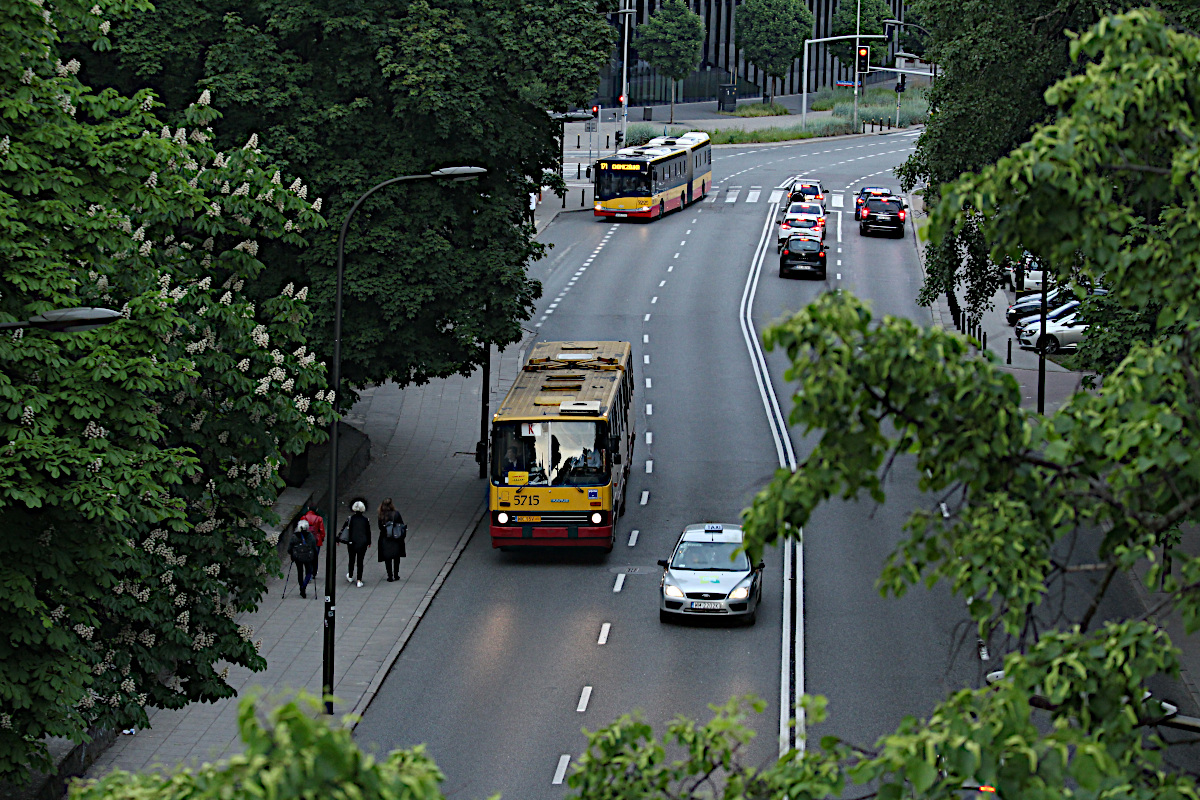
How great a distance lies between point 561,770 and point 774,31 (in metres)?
109

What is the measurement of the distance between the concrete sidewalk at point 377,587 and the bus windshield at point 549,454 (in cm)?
247

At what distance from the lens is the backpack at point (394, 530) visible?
28375mm

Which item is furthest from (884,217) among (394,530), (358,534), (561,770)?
(561,770)

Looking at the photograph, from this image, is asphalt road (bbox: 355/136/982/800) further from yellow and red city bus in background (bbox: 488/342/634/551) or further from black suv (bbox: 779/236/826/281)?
black suv (bbox: 779/236/826/281)

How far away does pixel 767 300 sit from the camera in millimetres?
54188

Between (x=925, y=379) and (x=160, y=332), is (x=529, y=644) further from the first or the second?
(x=925, y=379)

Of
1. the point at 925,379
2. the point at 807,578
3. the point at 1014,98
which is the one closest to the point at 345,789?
the point at 925,379

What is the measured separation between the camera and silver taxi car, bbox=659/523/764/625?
2550 cm

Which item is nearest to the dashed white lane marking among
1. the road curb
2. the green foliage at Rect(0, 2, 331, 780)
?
the road curb

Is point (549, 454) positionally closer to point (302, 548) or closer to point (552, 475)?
point (552, 475)

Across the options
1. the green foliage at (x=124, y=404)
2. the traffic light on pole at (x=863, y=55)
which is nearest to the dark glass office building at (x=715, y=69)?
the traffic light on pole at (x=863, y=55)

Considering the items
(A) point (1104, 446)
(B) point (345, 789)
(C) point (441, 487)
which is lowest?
(C) point (441, 487)

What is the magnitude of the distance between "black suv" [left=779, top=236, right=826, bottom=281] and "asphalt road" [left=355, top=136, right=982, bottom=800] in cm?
973

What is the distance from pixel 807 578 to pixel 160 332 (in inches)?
608
